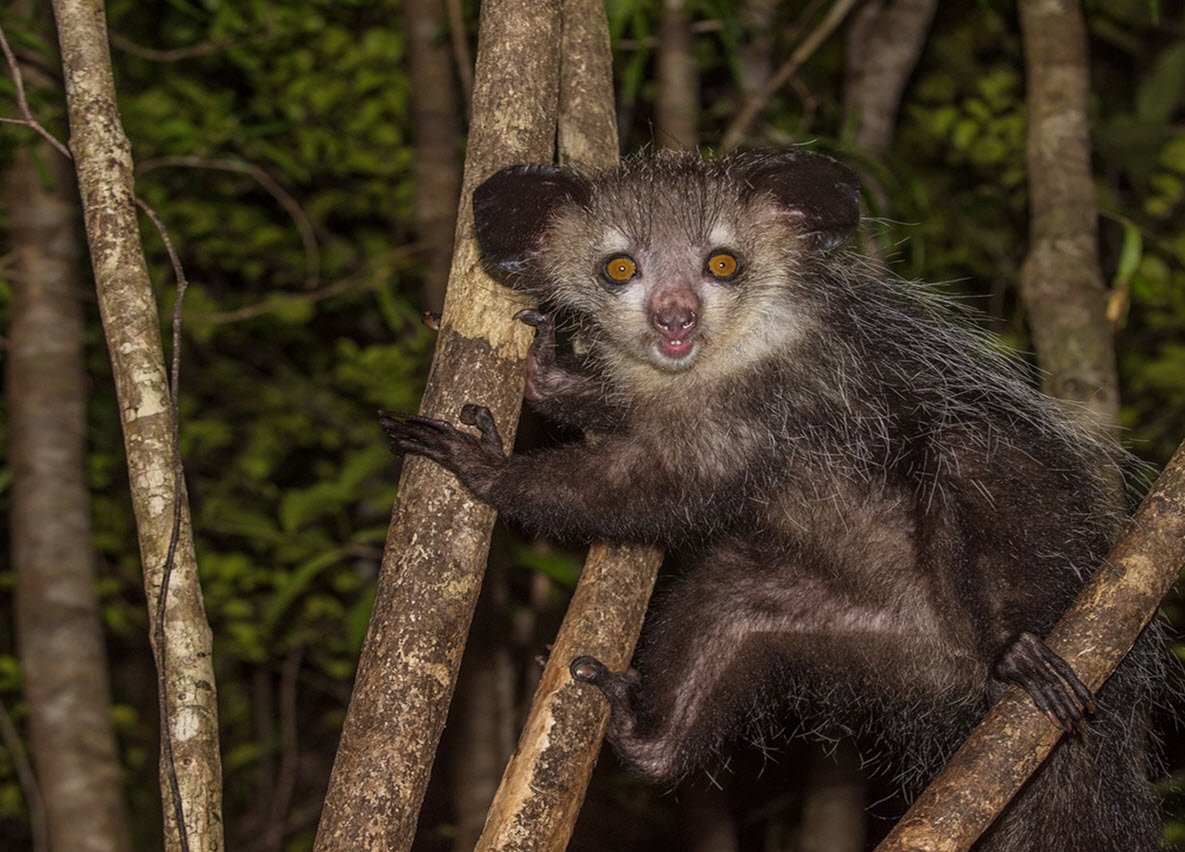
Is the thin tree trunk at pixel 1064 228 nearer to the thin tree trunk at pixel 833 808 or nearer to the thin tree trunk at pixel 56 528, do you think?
the thin tree trunk at pixel 833 808

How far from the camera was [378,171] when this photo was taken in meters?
7.03

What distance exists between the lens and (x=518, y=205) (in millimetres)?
3604

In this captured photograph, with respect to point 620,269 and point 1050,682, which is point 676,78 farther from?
point 1050,682

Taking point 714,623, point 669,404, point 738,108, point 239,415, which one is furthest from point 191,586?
point 239,415

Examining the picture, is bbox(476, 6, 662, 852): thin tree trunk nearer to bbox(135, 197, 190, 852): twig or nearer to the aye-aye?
the aye-aye

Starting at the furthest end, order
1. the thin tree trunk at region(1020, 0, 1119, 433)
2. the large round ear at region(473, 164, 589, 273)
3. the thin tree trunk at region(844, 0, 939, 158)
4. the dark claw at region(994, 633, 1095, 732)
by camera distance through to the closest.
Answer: the thin tree trunk at region(844, 0, 939, 158), the thin tree trunk at region(1020, 0, 1119, 433), the large round ear at region(473, 164, 589, 273), the dark claw at region(994, 633, 1095, 732)

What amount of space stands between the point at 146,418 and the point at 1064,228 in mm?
3288

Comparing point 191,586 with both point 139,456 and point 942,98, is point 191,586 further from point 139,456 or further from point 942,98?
point 942,98

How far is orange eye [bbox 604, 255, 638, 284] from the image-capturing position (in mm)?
3852

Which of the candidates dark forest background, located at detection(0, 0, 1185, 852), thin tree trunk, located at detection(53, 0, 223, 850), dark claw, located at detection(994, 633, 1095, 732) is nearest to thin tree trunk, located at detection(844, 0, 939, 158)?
dark forest background, located at detection(0, 0, 1185, 852)

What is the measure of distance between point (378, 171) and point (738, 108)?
6.40 ft

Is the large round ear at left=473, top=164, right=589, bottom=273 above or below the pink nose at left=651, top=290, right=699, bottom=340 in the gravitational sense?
above

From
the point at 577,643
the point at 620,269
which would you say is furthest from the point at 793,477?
the point at 577,643

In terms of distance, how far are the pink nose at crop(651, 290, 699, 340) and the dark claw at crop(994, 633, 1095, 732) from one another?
1.16 m
